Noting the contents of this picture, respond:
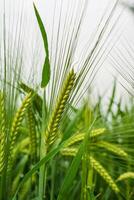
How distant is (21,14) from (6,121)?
16 cm

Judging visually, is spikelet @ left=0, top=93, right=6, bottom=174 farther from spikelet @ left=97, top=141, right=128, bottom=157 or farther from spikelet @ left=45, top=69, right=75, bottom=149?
spikelet @ left=97, top=141, right=128, bottom=157

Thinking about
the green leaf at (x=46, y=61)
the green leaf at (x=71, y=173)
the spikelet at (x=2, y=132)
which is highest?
the green leaf at (x=46, y=61)

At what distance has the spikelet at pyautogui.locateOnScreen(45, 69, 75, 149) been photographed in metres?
0.72

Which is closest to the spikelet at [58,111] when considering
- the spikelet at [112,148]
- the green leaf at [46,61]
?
the green leaf at [46,61]

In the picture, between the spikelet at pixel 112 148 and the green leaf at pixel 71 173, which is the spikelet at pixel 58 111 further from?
the spikelet at pixel 112 148

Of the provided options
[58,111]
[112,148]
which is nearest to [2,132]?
[58,111]

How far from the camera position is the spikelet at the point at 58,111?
2.35 feet

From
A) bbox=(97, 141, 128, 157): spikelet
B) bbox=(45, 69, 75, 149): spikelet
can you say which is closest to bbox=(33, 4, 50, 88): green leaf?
bbox=(45, 69, 75, 149): spikelet

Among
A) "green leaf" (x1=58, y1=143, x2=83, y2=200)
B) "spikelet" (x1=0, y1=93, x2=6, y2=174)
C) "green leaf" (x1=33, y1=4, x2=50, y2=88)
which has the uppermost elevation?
"green leaf" (x1=33, y1=4, x2=50, y2=88)

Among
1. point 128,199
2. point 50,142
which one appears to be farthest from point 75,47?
point 128,199

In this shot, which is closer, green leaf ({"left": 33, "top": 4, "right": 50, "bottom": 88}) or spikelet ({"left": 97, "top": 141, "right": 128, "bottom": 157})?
green leaf ({"left": 33, "top": 4, "right": 50, "bottom": 88})

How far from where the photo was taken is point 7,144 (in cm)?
73

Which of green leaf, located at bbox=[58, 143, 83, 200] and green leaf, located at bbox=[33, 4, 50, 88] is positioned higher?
green leaf, located at bbox=[33, 4, 50, 88]

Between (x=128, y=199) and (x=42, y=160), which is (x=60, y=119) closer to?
(x=42, y=160)
